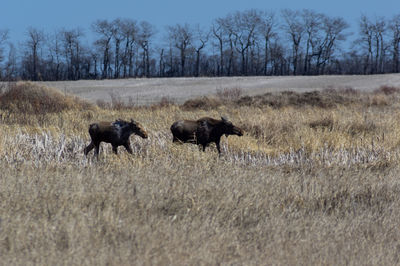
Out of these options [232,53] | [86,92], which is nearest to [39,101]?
[86,92]

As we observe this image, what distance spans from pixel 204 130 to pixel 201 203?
2739 millimetres

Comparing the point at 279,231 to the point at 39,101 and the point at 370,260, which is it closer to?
the point at 370,260

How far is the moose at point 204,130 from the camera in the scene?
782 cm

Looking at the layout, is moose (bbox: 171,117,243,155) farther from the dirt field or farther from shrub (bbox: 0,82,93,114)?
the dirt field

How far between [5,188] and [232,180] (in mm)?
2429

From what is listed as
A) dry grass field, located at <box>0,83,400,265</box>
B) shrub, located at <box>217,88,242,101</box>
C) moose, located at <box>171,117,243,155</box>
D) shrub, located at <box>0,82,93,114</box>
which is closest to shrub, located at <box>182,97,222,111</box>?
shrub, located at <box>217,88,242,101</box>

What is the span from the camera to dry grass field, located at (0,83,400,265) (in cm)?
401

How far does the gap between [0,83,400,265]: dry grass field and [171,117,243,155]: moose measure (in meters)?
0.18

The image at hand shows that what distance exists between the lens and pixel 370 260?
413 cm

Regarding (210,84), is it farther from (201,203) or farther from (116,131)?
(201,203)

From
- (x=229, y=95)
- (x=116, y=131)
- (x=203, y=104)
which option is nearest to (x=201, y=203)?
(x=116, y=131)

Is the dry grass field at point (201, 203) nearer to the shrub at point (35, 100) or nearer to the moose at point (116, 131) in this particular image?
the moose at point (116, 131)

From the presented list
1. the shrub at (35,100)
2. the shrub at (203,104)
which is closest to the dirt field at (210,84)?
the shrub at (203,104)

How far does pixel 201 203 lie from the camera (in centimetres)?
518
